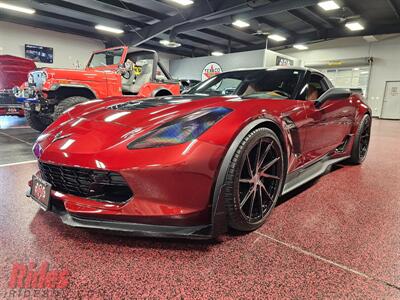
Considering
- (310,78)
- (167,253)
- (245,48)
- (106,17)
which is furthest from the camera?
(245,48)

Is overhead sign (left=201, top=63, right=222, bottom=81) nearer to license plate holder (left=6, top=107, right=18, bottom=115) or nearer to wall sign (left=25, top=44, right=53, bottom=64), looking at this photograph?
wall sign (left=25, top=44, right=53, bottom=64)

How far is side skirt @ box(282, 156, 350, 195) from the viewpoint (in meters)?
1.83

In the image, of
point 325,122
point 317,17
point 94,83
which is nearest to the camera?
point 325,122

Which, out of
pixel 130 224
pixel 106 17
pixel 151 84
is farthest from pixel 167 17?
pixel 130 224

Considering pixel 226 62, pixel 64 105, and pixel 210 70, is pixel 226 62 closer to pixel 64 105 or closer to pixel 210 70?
pixel 210 70

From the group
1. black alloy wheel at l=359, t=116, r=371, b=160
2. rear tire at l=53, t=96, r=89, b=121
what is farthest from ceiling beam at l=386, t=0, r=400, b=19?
rear tire at l=53, t=96, r=89, b=121

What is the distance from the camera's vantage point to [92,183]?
125cm

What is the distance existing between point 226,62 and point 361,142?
473 inches

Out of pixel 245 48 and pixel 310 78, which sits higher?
pixel 245 48

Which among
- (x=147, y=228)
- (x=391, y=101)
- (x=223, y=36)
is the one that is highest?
(x=223, y=36)

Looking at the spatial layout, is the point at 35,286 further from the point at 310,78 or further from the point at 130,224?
the point at 310,78

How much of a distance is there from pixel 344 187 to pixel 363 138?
1198 millimetres

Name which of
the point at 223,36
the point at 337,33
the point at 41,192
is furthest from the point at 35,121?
the point at 337,33

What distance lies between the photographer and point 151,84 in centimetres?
539
